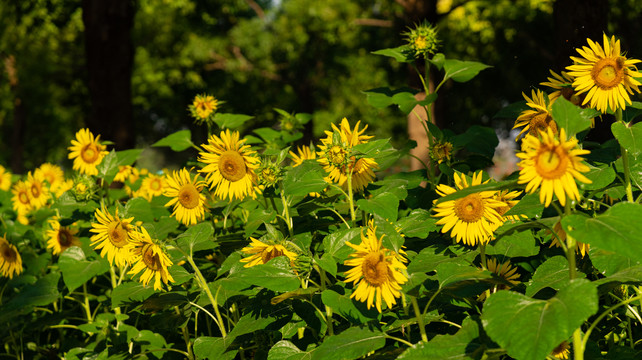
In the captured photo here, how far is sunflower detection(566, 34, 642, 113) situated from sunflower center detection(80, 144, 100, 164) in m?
2.36

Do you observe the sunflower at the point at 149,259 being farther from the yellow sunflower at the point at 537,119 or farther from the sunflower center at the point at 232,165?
the yellow sunflower at the point at 537,119

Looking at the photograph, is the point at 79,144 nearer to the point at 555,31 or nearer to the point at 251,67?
the point at 555,31

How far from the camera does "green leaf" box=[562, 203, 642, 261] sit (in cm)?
134

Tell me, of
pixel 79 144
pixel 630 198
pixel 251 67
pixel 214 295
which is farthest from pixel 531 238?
pixel 251 67

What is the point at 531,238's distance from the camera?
6.44ft

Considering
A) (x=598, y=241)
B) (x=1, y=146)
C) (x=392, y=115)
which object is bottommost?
(x=598, y=241)

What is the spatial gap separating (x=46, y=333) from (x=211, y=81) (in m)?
23.8

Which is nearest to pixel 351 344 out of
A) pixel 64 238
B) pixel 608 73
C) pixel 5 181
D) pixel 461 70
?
pixel 608 73

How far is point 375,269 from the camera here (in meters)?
1.68

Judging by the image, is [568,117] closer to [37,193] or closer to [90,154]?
[90,154]

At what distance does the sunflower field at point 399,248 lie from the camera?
4.70 feet

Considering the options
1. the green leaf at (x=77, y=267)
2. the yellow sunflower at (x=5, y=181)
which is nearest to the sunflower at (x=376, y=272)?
the green leaf at (x=77, y=267)

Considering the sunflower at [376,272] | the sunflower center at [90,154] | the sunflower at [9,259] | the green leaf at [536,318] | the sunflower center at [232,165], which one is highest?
the sunflower center at [90,154]

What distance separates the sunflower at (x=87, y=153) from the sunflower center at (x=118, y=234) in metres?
0.97
